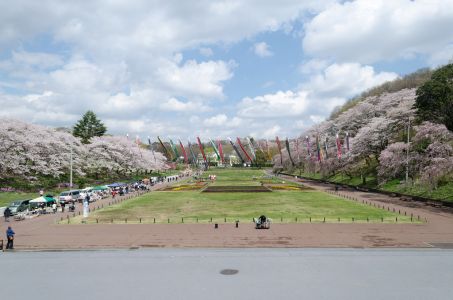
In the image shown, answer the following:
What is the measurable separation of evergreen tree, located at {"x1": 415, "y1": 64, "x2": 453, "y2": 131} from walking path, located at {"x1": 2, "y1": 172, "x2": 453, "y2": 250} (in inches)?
764

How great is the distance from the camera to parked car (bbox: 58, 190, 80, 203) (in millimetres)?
45469

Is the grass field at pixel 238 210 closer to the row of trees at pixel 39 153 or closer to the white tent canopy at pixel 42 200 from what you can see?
the white tent canopy at pixel 42 200

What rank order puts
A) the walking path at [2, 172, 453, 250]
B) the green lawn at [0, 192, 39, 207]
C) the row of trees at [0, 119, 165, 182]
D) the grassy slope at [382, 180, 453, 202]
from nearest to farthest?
the walking path at [2, 172, 453, 250]
the grassy slope at [382, 180, 453, 202]
the green lawn at [0, 192, 39, 207]
the row of trees at [0, 119, 165, 182]

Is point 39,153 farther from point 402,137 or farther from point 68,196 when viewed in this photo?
point 402,137

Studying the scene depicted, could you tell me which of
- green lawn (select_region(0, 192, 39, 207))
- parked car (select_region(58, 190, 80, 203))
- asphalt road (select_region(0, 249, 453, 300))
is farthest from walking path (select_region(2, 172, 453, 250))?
green lawn (select_region(0, 192, 39, 207))

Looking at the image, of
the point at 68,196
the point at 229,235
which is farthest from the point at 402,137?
the point at 68,196

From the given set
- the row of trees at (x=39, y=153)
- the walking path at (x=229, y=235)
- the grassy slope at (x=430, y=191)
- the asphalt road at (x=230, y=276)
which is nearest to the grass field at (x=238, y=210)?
the walking path at (x=229, y=235)

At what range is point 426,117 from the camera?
52.3m

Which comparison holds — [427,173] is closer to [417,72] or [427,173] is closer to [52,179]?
[52,179]

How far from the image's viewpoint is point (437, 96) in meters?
48.0

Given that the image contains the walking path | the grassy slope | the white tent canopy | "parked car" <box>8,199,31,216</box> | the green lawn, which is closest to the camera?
the walking path

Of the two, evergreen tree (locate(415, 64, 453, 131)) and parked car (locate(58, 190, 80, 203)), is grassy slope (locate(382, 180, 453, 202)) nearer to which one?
evergreen tree (locate(415, 64, 453, 131))

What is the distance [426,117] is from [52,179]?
60.7m

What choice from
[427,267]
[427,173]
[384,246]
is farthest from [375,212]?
[427,267]
